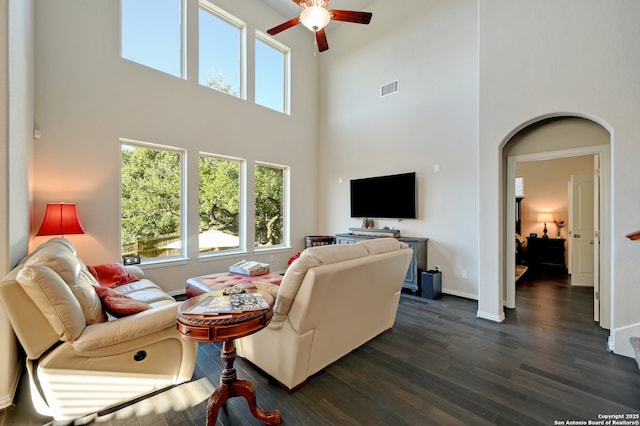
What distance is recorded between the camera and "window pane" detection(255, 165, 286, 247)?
557 centimetres

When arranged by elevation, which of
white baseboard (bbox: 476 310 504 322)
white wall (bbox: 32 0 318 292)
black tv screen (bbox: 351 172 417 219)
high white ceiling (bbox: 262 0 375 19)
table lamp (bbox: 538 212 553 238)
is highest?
high white ceiling (bbox: 262 0 375 19)

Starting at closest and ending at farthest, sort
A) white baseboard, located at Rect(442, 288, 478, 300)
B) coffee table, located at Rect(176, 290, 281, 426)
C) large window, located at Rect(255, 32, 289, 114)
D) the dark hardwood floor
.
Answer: coffee table, located at Rect(176, 290, 281, 426)
the dark hardwood floor
white baseboard, located at Rect(442, 288, 478, 300)
large window, located at Rect(255, 32, 289, 114)

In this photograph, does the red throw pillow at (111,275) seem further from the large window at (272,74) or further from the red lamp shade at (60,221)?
the large window at (272,74)

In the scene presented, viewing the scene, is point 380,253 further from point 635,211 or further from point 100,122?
point 100,122

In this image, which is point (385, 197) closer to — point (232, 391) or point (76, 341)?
point (232, 391)

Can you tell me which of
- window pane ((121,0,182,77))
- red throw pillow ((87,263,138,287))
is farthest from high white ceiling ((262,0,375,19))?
red throw pillow ((87,263,138,287))

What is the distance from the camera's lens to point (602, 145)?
119 inches

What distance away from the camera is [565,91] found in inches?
112

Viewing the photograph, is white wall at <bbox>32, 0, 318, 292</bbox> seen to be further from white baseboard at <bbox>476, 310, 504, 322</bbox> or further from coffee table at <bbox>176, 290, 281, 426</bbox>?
white baseboard at <bbox>476, 310, 504, 322</bbox>

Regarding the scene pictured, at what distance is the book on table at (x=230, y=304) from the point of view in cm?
158

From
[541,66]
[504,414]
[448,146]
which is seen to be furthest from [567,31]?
[504,414]

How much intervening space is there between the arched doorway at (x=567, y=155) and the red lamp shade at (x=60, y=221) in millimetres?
5495

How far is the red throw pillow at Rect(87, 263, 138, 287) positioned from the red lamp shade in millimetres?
495

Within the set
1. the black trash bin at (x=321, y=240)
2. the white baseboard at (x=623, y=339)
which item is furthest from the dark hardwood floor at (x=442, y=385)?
the black trash bin at (x=321, y=240)
